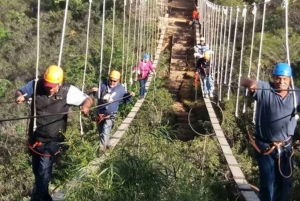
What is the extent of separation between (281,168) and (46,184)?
5.25 feet

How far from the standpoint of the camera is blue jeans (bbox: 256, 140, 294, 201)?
4.11 meters

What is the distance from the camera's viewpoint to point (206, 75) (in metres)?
12.0

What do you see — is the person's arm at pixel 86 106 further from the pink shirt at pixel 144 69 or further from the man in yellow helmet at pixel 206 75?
the man in yellow helmet at pixel 206 75

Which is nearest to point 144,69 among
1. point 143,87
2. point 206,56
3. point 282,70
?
point 143,87

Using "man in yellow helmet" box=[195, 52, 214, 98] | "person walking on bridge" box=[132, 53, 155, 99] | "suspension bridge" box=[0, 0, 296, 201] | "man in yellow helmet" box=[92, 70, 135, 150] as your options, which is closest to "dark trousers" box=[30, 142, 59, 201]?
"man in yellow helmet" box=[92, 70, 135, 150]

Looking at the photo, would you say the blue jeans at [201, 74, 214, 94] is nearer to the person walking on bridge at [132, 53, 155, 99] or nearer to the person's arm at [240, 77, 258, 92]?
the person walking on bridge at [132, 53, 155, 99]

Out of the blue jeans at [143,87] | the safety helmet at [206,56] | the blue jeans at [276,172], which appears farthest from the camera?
the safety helmet at [206,56]

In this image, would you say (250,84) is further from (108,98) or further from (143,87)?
(143,87)

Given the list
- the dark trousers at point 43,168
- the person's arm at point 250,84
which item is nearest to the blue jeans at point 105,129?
the dark trousers at point 43,168

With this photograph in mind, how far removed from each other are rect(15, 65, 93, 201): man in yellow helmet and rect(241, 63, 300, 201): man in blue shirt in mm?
1165

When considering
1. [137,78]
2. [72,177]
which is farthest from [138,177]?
[137,78]

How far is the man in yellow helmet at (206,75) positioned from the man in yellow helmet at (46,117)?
778 centimetres

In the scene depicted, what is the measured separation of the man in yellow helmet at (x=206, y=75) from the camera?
1194cm

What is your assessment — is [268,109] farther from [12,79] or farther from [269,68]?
[12,79]
